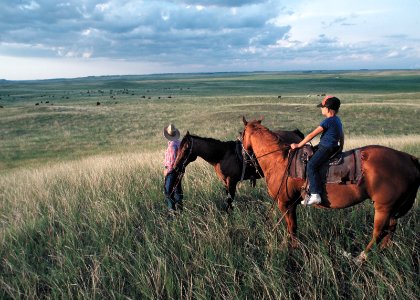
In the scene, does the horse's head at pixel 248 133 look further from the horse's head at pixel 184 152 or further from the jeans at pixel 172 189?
the jeans at pixel 172 189

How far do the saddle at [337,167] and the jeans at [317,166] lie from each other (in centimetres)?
10

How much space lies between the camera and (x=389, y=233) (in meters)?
4.94

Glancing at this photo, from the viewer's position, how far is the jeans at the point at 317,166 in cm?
498

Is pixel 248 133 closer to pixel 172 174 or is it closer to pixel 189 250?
pixel 172 174

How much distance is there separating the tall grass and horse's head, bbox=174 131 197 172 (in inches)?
32.3

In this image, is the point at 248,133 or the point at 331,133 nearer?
the point at 331,133

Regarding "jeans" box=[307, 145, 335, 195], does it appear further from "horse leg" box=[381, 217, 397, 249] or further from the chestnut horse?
"horse leg" box=[381, 217, 397, 249]

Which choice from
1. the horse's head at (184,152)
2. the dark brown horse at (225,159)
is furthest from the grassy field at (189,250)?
the horse's head at (184,152)

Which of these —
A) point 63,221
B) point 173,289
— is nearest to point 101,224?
point 63,221

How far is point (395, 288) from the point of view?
3895 mm

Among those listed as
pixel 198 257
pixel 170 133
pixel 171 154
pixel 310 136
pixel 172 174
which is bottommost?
pixel 198 257

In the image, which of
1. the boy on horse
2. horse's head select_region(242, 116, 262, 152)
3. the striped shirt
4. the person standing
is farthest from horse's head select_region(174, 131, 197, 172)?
the boy on horse

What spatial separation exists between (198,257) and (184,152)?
2.75 m

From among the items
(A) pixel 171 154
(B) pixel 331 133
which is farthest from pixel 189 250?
(A) pixel 171 154
